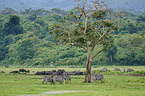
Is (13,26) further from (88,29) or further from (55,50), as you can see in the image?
(88,29)

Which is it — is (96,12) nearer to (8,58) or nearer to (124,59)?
(124,59)

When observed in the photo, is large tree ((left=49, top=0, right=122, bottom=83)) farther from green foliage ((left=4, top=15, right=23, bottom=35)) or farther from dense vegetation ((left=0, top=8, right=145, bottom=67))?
green foliage ((left=4, top=15, right=23, bottom=35))

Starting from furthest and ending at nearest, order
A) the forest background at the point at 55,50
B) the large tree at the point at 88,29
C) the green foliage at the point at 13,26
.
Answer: the green foliage at the point at 13,26, the forest background at the point at 55,50, the large tree at the point at 88,29

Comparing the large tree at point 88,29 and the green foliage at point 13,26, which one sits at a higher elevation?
the green foliage at point 13,26

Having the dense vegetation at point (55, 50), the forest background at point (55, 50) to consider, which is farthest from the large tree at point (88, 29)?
the dense vegetation at point (55, 50)

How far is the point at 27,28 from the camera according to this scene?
118 m

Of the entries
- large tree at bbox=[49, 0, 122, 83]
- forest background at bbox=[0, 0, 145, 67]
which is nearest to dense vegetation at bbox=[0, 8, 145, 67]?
forest background at bbox=[0, 0, 145, 67]

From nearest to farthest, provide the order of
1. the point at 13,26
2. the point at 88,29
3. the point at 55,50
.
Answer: the point at 88,29
the point at 55,50
the point at 13,26

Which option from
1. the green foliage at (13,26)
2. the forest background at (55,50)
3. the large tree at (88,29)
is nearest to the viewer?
the large tree at (88,29)

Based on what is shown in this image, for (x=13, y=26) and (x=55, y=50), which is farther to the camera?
(x=13, y=26)

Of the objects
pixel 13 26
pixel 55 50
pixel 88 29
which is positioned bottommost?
pixel 88 29

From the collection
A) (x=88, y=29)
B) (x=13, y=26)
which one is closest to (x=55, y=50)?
(x=13, y=26)

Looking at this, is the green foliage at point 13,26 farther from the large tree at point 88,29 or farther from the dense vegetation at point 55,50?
the large tree at point 88,29

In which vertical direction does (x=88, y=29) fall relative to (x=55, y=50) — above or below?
below
